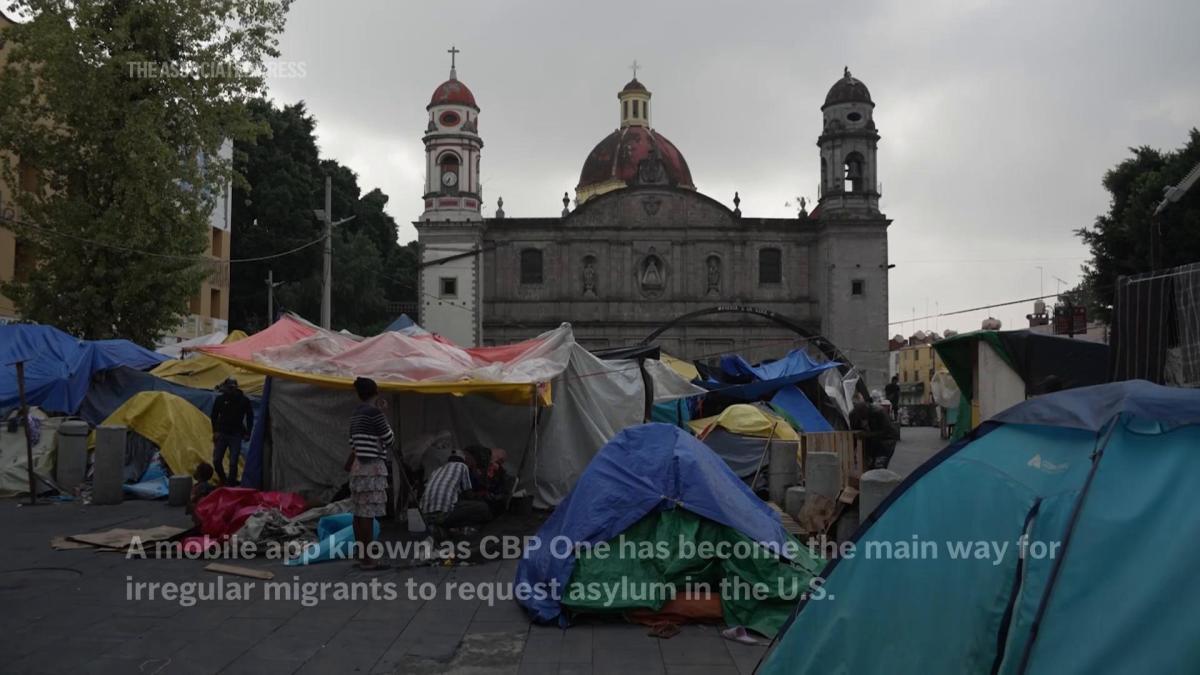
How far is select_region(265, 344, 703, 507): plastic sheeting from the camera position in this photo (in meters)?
10.8

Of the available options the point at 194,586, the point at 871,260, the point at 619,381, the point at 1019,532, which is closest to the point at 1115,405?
the point at 1019,532

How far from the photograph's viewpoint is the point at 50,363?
552 inches

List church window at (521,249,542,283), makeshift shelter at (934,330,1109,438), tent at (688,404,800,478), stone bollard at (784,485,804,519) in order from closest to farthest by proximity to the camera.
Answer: stone bollard at (784,485,804,519), makeshift shelter at (934,330,1109,438), tent at (688,404,800,478), church window at (521,249,542,283)

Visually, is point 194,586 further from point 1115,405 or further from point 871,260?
point 871,260

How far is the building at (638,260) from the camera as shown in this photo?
39688 millimetres

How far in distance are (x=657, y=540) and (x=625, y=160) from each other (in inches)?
1670

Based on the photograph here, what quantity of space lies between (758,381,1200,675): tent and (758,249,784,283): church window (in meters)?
37.6

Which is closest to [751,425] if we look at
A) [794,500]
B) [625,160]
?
[794,500]

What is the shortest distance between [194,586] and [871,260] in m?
36.2

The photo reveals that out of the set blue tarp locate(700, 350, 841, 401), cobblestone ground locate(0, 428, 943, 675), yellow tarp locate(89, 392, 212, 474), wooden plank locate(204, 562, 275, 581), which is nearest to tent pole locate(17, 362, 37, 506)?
yellow tarp locate(89, 392, 212, 474)

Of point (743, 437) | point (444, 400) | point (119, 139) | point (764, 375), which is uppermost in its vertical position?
point (119, 139)

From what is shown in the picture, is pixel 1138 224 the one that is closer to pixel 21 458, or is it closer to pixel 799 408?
pixel 799 408

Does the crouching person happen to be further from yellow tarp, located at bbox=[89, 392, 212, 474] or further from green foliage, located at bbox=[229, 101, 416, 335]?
green foliage, located at bbox=[229, 101, 416, 335]

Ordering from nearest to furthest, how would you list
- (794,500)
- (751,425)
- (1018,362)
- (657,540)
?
1. (657,540)
2. (794,500)
3. (1018,362)
4. (751,425)
